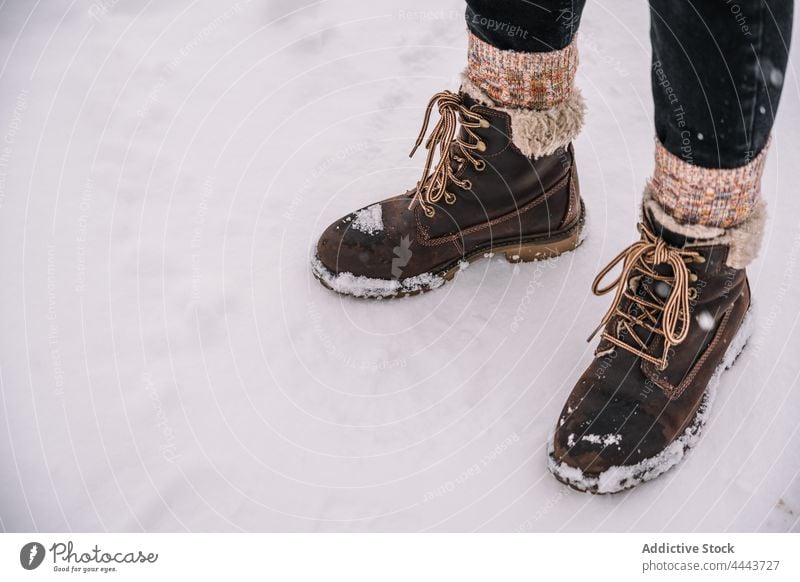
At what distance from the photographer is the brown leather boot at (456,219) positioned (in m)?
1.05

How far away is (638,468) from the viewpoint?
933 millimetres

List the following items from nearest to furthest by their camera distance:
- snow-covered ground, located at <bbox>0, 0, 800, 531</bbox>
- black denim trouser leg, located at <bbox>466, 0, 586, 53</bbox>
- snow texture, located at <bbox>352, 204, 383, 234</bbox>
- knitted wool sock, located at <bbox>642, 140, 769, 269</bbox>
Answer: knitted wool sock, located at <bbox>642, 140, 769, 269</bbox>
black denim trouser leg, located at <bbox>466, 0, 586, 53</bbox>
snow-covered ground, located at <bbox>0, 0, 800, 531</bbox>
snow texture, located at <bbox>352, 204, 383, 234</bbox>

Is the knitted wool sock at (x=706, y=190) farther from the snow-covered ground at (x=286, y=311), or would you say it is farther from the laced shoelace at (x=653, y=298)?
the snow-covered ground at (x=286, y=311)

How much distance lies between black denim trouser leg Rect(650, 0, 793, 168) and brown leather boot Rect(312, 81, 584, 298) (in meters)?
0.27

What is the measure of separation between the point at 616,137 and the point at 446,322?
1.74ft

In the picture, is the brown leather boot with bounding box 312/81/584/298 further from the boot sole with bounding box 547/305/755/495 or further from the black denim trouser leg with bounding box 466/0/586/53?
the boot sole with bounding box 547/305/755/495

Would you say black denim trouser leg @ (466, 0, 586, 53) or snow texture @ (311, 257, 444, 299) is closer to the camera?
black denim trouser leg @ (466, 0, 586, 53)

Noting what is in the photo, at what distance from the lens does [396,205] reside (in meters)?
1.14

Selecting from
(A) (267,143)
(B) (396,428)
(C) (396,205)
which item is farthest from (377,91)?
(B) (396,428)

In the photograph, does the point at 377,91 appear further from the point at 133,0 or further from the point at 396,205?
the point at 133,0

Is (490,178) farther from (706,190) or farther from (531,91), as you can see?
(706,190)

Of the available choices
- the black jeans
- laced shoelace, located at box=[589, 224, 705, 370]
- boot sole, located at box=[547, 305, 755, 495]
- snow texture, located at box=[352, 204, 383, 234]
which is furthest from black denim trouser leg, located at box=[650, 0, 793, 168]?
snow texture, located at box=[352, 204, 383, 234]

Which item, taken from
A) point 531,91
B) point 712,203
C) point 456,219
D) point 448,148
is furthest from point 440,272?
point 712,203

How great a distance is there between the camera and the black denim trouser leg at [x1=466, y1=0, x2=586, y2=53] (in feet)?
2.92
